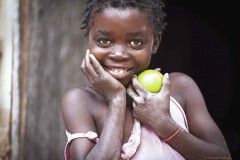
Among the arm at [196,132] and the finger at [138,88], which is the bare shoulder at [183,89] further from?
the finger at [138,88]

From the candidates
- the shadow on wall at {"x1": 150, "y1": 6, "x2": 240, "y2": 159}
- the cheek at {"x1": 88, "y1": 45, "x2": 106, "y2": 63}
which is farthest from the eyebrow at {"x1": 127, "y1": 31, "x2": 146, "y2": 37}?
the shadow on wall at {"x1": 150, "y1": 6, "x2": 240, "y2": 159}

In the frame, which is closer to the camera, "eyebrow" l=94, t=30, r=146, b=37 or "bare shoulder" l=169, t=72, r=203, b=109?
"eyebrow" l=94, t=30, r=146, b=37

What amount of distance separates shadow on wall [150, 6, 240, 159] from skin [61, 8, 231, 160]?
3115 mm

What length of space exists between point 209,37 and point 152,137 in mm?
3600

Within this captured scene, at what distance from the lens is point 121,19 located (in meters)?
2.05

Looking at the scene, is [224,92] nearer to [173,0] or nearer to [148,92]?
[173,0]

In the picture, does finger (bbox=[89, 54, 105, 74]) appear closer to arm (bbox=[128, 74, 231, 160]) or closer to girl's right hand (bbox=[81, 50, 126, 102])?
girl's right hand (bbox=[81, 50, 126, 102])

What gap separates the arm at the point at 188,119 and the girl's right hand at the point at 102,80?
9 centimetres

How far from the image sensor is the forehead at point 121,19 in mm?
2057

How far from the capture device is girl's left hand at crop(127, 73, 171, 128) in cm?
205

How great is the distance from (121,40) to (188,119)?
52 centimetres

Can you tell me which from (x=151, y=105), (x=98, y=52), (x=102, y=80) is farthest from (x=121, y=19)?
(x=151, y=105)

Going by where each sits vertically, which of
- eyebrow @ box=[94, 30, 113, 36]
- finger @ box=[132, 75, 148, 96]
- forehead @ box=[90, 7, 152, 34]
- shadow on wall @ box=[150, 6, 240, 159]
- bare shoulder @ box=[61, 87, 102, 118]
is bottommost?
shadow on wall @ box=[150, 6, 240, 159]

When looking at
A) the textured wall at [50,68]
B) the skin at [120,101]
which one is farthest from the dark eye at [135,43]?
the textured wall at [50,68]
